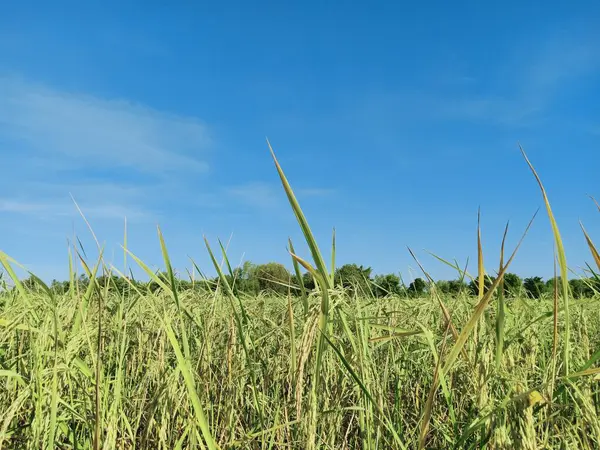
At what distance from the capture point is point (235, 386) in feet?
5.57

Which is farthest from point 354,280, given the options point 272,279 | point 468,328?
point 468,328

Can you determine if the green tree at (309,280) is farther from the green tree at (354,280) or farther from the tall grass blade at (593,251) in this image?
the tall grass blade at (593,251)

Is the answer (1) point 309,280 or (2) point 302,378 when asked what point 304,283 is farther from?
(1) point 309,280

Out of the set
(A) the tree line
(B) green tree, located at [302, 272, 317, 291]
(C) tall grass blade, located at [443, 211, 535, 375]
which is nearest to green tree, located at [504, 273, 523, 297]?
(A) the tree line

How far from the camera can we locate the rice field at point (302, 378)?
3.89 feet

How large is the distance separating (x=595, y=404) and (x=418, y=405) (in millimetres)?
620

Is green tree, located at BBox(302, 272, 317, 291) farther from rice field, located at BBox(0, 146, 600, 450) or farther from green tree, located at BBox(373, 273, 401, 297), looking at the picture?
green tree, located at BBox(373, 273, 401, 297)

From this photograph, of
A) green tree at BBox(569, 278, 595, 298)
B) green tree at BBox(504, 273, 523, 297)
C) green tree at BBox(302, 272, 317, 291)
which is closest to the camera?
green tree at BBox(302, 272, 317, 291)

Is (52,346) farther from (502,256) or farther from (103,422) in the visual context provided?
(502,256)

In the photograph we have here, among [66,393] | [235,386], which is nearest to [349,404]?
[235,386]

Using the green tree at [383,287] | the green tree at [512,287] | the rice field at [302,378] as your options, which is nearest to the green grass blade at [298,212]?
the rice field at [302,378]

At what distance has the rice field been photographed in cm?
119

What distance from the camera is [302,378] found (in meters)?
1.28

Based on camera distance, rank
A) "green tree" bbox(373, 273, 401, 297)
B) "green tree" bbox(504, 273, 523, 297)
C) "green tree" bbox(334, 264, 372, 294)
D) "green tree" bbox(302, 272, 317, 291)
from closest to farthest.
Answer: "green tree" bbox(302, 272, 317, 291) < "green tree" bbox(334, 264, 372, 294) < "green tree" bbox(373, 273, 401, 297) < "green tree" bbox(504, 273, 523, 297)
